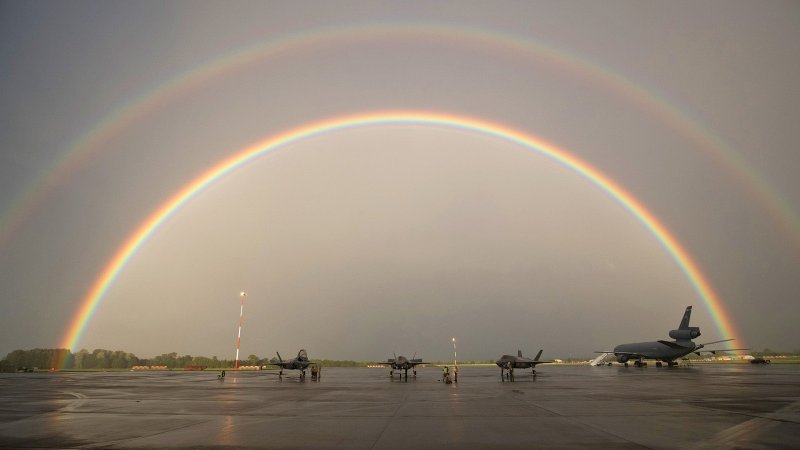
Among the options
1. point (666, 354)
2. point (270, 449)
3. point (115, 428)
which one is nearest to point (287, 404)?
point (115, 428)

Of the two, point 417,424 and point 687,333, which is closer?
point 417,424

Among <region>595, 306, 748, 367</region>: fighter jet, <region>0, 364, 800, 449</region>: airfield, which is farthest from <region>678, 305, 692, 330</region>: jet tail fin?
<region>0, 364, 800, 449</region>: airfield

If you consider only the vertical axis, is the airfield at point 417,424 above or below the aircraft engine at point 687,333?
below

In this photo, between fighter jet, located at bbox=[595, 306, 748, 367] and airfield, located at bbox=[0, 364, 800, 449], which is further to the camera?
fighter jet, located at bbox=[595, 306, 748, 367]

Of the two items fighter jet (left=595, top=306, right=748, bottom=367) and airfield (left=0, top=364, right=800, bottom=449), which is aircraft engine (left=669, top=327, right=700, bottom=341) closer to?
fighter jet (left=595, top=306, right=748, bottom=367)

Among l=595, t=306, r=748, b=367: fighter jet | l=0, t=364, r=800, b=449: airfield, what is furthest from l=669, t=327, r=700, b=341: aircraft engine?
l=0, t=364, r=800, b=449: airfield

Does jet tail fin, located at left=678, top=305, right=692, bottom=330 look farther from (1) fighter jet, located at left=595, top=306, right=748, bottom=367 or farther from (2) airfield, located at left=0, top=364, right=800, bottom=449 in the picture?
(2) airfield, located at left=0, top=364, right=800, bottom=449

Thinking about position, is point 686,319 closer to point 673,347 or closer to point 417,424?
point 673,347

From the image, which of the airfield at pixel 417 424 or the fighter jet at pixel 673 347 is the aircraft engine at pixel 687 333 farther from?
the airfield at pixel 417 424

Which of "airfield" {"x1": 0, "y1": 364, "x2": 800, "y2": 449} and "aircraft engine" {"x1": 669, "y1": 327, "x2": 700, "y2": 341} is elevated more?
"aircraft engine" {"x1": 669, "y1": 327, "x2": 700, "y2": 341}

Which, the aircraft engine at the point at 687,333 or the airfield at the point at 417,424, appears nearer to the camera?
the airfield at the point at 417,424

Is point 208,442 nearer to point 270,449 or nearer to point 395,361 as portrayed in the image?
point 270,449

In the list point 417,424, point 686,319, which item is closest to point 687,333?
point 686,319

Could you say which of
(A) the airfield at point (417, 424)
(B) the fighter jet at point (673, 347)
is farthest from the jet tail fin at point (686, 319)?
(A) the airfield at point (417, 424)
